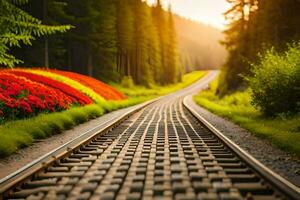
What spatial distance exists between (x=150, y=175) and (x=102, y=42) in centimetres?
4360

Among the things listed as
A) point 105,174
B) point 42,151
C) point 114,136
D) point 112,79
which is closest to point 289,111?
point 114,136

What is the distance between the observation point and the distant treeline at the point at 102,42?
38531mm

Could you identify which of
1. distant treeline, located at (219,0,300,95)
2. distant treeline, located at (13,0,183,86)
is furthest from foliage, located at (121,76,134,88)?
distant treeline, located at (219,0,300,95)

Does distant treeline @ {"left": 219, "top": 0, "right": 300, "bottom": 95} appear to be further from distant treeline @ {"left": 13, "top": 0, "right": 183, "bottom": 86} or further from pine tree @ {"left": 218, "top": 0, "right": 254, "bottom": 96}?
distant treeline @ {"left": 13, "top": 0, "right": 183, "bottom": 86}

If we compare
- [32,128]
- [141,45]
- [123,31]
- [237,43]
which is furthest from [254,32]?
[141,45]

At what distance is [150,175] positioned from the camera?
6.81 m

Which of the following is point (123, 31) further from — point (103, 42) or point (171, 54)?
point (171, 54)

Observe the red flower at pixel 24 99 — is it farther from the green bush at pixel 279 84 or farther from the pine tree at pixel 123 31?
the pine tree at pixel 123 31

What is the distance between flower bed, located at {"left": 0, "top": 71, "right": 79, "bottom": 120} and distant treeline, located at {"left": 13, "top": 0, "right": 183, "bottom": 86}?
50.0 feet

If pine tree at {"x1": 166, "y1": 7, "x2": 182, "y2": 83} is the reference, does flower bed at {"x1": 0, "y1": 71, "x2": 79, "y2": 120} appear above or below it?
below

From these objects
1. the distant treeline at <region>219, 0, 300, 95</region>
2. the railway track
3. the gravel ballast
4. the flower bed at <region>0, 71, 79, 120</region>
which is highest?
the distant treeline at <region>219, 0, 300, 95</region>

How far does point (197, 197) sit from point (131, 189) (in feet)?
3.25

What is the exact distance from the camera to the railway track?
5715 millimetres

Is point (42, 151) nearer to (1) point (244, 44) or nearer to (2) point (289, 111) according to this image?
(2) point (289, 111)
